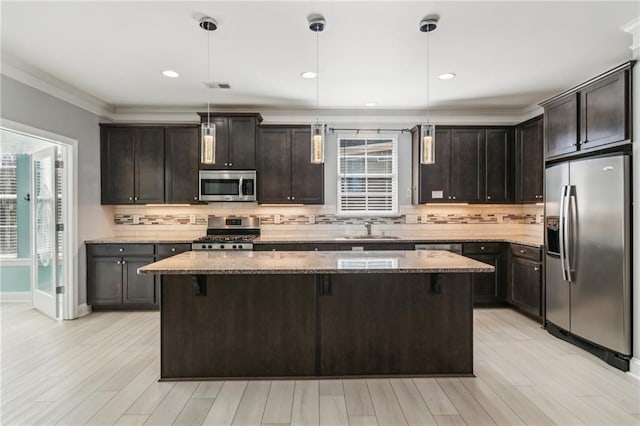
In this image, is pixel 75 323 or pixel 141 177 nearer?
pixel 75 323

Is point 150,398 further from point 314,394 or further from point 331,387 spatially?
point 331,387

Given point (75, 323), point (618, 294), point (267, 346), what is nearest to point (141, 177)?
point (75, 323)

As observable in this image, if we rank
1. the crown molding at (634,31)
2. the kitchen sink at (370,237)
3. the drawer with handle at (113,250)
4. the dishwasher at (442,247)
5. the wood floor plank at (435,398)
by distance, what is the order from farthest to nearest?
the kitchen sink at (370,237) < the dishwasher at (442,247) < the drawer with handle at (113,250) < the crown molding at (634,31) < the wood floor plank at (435,398)

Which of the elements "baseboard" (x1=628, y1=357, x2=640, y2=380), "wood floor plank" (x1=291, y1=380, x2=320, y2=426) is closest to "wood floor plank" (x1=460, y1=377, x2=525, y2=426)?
"wood floor plank" (x1=291, y1=380, x2=320, y2=426)

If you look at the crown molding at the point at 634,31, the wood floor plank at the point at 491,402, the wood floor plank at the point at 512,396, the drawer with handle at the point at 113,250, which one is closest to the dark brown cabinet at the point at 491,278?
the wood floor plank at the point at 512,396

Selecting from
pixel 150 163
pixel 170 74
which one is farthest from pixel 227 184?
pixel 170 74

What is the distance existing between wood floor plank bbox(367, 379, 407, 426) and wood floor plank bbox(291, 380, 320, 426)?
0.39m

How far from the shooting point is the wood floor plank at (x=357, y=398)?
2.30 metres

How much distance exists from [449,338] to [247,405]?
5.25 ft

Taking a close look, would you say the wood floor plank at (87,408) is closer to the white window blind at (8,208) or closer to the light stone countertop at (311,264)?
the light stone countertop at (311,264)

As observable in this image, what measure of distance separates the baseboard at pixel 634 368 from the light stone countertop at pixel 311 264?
1500 mm

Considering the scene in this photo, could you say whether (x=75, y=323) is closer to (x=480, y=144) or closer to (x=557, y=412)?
(x=557, y=412)

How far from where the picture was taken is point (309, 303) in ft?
9.16

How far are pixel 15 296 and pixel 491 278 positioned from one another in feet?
22.3
